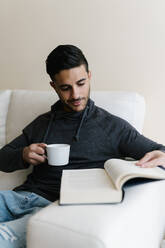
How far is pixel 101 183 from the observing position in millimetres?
915

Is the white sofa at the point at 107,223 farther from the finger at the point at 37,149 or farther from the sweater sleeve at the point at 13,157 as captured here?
the sweater sleeve at the point at 13,157

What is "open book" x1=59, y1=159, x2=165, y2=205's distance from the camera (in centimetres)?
83

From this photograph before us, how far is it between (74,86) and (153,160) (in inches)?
18.5

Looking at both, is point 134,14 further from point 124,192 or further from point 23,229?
point 23,229

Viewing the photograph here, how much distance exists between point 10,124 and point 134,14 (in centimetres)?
85

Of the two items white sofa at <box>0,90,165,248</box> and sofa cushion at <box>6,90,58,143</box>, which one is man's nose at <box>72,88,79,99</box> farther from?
white sofa at <box>0,90,165,248</box>

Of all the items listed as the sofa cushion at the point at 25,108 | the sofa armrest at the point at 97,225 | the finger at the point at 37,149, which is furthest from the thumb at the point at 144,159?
the sofa cushion at the point at 25,108

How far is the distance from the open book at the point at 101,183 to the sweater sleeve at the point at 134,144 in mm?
181

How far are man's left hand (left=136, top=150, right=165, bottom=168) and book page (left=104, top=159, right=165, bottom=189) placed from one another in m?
0.02

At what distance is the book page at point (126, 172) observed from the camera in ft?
2.83

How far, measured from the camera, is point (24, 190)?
1335 millimetres

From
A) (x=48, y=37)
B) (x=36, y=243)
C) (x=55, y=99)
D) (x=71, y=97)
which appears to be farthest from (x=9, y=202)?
Result: (x=48, y=37)

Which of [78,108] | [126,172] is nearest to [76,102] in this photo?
[78,108]

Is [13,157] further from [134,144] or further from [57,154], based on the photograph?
[134,144]
